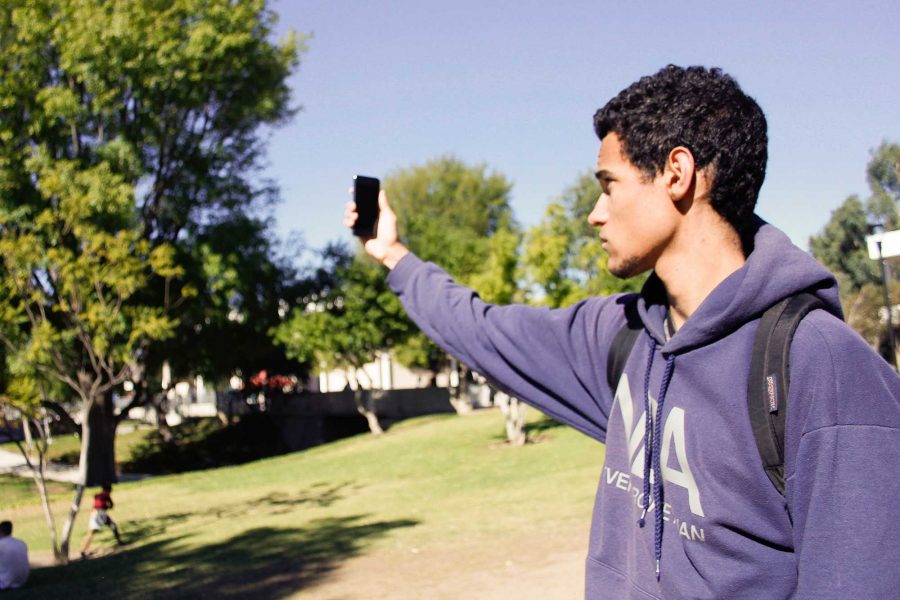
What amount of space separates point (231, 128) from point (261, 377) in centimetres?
1895

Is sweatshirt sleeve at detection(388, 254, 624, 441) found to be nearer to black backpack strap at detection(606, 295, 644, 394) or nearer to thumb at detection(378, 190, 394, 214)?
black backpack strap at detection(606, 295, 644, 394)

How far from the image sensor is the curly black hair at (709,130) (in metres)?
1.83

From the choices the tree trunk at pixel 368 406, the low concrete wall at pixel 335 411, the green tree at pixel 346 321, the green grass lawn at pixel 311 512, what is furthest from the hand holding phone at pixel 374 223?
the low concrete wall at pixel 335 411

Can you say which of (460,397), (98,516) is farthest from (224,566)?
(460,397)

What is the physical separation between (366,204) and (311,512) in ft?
49.9

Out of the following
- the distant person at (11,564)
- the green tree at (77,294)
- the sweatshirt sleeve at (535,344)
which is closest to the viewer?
the sweatshirt sleeve at (535,344)

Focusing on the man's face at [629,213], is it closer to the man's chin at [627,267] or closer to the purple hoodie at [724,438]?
the man's chin at [627,267]

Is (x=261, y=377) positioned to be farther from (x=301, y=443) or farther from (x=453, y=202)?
(x=453, y=202)

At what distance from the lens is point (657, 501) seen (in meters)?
1.80

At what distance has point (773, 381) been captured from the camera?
1531mm

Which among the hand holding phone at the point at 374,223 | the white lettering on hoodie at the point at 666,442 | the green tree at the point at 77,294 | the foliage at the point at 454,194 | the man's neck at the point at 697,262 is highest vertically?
the foliage at the point at 454,194

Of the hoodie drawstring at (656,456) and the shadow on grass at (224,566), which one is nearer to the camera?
the hoodie drawstring at (656,456)

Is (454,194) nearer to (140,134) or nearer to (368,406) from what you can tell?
(368,406)

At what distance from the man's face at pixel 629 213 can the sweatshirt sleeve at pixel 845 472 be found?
0.55 metres
